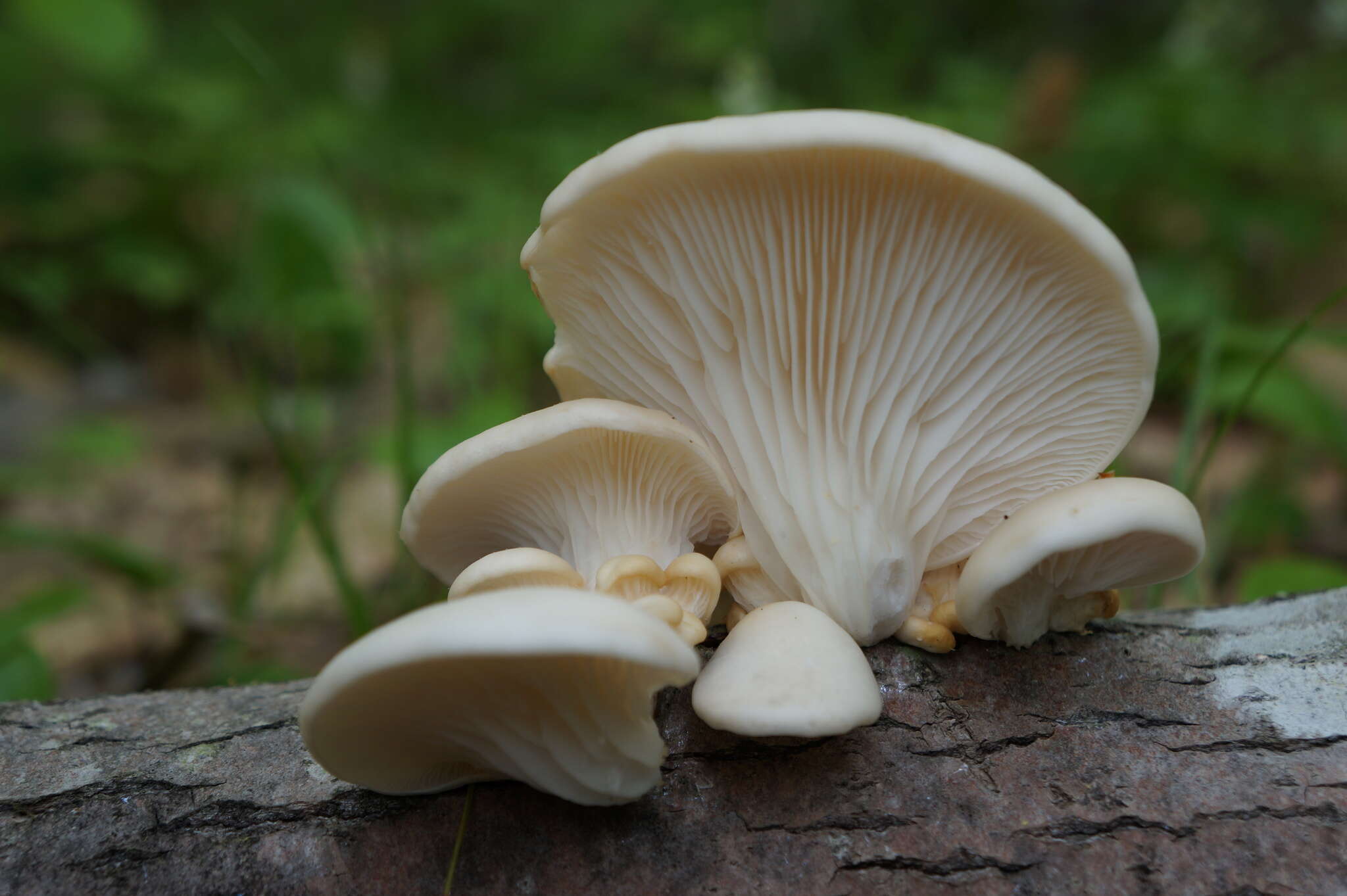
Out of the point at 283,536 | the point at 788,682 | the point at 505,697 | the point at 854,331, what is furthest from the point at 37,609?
the point at 854,331

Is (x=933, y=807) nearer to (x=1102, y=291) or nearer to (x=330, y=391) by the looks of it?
(x=1102, y=291)

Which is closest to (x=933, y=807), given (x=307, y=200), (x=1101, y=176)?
(x=307, y=200)

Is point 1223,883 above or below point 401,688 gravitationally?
below

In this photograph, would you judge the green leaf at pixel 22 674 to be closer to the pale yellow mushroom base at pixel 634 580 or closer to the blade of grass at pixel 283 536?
the blade of grass at pixel 283 536

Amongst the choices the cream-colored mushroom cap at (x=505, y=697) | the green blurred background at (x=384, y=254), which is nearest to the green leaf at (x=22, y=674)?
the green blurred background at (x=384, y=254)

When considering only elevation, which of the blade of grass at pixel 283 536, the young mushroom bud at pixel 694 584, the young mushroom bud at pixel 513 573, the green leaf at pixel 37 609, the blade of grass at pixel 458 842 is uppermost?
the young mushroom bud at pixel 513 573

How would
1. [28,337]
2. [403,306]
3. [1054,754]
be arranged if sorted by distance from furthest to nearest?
1. [28,337]
2. [403,306]
3. [1054,754]

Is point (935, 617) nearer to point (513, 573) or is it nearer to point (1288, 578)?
point (513, 573)
